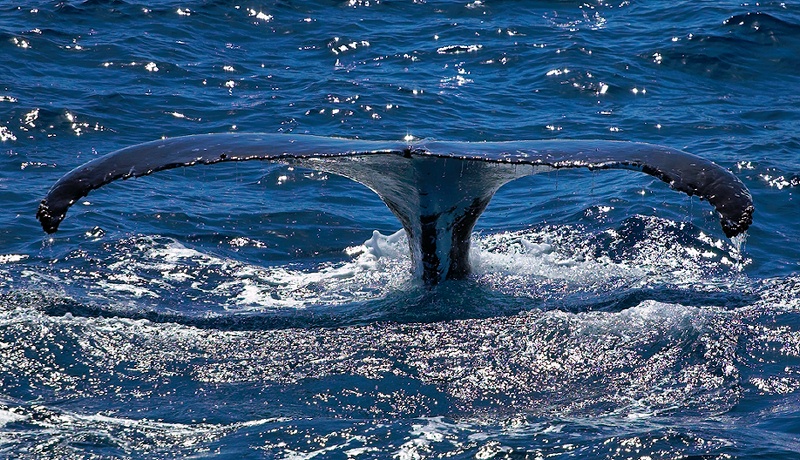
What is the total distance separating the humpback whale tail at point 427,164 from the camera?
6.46m

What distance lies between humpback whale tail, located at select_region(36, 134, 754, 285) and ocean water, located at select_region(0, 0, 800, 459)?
927 millimetres

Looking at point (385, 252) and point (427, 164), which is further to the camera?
point (385, 252)

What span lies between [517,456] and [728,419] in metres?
1.36

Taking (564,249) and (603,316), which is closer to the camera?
(603,316)

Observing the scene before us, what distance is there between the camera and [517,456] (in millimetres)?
5605

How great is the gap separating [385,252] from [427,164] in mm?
2792

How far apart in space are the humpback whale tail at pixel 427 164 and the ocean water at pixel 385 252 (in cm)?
93

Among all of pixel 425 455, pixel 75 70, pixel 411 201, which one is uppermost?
pixel 75 70

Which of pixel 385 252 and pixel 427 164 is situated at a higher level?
pixel 427 164

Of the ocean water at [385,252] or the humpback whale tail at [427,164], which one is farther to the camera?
the humpback whale tail at [427,164]

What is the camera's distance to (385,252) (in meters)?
9.82

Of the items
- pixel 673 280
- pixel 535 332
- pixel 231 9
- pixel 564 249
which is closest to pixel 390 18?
pixel 231 9

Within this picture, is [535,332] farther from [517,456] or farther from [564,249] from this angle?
[564,249]

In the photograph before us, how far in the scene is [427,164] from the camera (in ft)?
23.4
